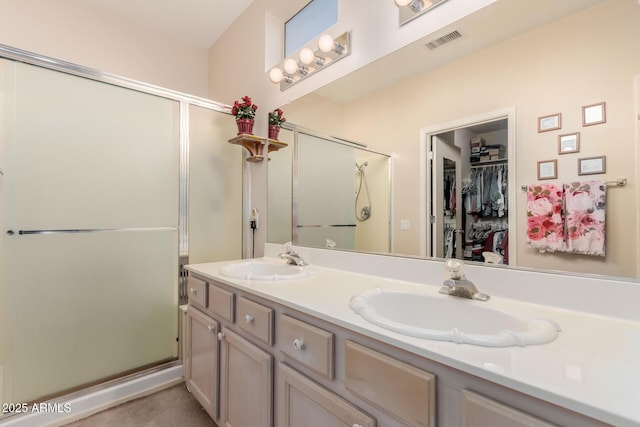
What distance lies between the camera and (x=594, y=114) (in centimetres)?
93

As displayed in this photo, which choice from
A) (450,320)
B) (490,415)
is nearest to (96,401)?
(450,320)

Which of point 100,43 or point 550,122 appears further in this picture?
point 100,43

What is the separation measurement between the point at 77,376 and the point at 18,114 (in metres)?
1.50

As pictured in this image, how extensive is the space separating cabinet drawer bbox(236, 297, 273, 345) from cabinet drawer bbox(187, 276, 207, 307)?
1.20 ft

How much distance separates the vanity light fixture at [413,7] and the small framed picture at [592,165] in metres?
0.84

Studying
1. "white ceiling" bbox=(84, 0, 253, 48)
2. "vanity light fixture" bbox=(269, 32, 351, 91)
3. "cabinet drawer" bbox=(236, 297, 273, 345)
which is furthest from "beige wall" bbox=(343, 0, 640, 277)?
"white ceiling" bbox=(84, 0, 253, 48)

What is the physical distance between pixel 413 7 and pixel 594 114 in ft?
2.74

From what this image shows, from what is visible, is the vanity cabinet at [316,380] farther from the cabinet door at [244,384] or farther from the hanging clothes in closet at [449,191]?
the hanging clothes in closet at [449,191]

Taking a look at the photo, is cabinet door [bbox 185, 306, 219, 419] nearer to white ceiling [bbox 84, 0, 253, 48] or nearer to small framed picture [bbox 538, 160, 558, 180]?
small framed picture [bbox 538, 160, 558, 180]

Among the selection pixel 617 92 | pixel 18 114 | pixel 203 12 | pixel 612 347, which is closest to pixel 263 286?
pixel 612 347

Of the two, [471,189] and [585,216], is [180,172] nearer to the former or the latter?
[471,189]

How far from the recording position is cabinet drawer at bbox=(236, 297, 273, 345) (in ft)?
3.78

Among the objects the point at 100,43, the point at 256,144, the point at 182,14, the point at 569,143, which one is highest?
the point at 182,14

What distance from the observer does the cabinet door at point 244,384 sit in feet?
3.77
